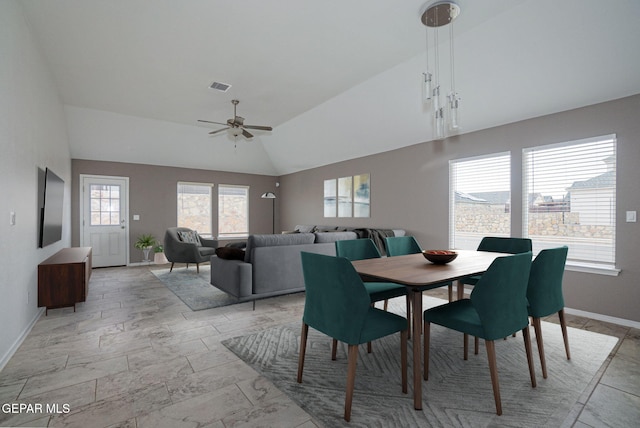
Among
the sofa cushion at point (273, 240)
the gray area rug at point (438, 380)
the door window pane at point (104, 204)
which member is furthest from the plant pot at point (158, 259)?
the gray area rug at point (438, 380)

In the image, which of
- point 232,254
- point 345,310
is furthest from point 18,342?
point 345,310

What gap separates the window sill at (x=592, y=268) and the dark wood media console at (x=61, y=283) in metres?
5.76

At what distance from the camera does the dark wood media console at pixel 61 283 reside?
3549mm

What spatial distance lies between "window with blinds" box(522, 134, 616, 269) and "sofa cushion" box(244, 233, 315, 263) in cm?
294

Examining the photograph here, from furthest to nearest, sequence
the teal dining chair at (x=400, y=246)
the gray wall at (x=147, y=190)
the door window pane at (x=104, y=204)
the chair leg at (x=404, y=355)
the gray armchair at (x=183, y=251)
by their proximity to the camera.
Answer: the door window pane at (x=104, y=204) → the gray wall at (x=147, y=190) → the gray armchair at (x=183, y=251) → the teal dining chair at (x=400, y=246) → the chair leg at (x=404, y=355)

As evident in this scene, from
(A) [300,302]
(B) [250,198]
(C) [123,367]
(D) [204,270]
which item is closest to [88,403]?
(C) [123,367]

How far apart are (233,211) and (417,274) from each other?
24.6 ft

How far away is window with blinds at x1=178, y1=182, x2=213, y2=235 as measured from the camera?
812 centimetres

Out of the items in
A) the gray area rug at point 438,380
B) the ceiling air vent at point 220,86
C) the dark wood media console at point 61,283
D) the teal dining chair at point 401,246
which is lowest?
the gray area rug at point 438,380

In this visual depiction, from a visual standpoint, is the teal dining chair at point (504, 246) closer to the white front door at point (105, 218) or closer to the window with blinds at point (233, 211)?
the window with blinds at point (233, 211)

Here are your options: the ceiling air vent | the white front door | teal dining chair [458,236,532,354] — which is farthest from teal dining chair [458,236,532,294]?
the white front door

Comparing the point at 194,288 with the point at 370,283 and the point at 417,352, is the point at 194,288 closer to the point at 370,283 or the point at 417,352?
the point at 370,283

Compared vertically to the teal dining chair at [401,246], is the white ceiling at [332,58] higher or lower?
higher

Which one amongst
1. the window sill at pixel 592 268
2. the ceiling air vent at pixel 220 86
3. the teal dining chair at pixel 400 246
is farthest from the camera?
the ceiling air vent at pixel 220 86
